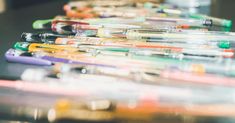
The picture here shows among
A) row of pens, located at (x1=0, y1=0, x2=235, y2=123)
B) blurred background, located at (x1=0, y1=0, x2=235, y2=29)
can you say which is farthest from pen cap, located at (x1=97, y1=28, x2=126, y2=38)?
blurred background, located at (x1=0, y1=0, x2=235, y2=29)

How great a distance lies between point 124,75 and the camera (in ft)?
1.73

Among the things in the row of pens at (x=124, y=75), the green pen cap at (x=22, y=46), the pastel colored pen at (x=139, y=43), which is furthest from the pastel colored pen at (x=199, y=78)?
the green pen cap at (x=22, y=46)

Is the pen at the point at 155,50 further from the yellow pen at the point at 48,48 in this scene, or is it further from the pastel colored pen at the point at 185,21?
the pastel colored pen at the point at 185,21

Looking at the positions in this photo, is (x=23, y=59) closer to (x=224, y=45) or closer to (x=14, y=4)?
(x=224, y=45)

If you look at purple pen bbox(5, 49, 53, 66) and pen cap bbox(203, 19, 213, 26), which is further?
pen cap bbox(203, 19, 213, 26)

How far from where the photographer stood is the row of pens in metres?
0.46

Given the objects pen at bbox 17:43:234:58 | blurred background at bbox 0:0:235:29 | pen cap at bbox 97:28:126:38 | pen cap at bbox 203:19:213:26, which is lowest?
pen at bbox 17:43:234:58

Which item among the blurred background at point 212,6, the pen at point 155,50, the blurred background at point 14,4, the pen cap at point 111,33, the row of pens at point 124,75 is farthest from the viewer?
the blurred background at point 14,4

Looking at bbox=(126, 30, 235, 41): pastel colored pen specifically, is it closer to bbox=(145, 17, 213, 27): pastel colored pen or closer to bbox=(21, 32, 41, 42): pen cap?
bbox=(145, 17, 213, 27): pastel colored pen

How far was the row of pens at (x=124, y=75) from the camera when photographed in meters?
0.46

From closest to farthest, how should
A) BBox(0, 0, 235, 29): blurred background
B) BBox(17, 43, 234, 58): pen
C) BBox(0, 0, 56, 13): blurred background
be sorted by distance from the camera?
BBox(17, 43, 234, 58): pen < BBox(0, 0, 235, 29): blurred background < BBox(0, 0, 56, 13): blurred background

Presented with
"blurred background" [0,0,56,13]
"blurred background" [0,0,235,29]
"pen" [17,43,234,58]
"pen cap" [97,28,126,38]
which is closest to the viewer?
"pen" [17,43,234,58]

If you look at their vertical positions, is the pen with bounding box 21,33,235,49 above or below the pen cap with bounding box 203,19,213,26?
below

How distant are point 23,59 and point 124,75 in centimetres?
20
